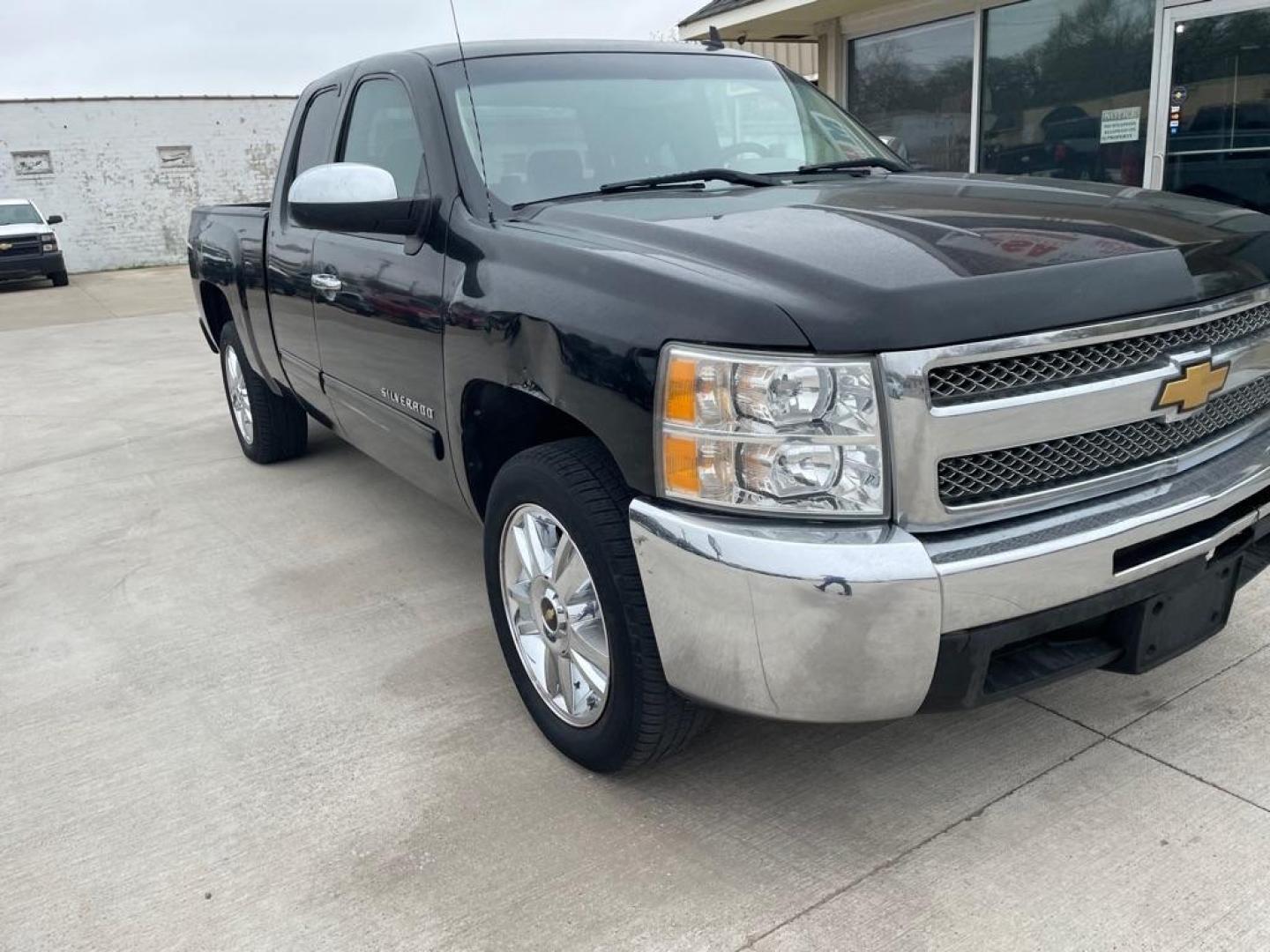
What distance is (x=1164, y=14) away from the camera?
23.2ft

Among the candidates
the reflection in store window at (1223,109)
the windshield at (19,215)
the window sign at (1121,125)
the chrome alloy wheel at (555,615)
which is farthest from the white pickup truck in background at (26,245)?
the chrome alloy wheel at (555,615)

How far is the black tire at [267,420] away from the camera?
5473mm

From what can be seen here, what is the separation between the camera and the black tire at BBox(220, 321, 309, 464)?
547 centimetres

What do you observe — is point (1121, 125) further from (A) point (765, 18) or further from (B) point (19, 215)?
(B) point (19, 215)

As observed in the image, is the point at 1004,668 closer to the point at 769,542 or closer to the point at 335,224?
the point at 769,542

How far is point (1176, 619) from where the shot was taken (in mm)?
2285

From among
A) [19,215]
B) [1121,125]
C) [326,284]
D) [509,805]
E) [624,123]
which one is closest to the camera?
[509,805]

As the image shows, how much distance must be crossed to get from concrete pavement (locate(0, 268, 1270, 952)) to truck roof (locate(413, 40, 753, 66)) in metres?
1.85

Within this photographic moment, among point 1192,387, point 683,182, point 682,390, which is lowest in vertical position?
point 1192,387

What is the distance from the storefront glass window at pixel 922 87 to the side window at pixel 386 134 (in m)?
5.78

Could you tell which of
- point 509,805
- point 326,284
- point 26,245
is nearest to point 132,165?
point 26,245

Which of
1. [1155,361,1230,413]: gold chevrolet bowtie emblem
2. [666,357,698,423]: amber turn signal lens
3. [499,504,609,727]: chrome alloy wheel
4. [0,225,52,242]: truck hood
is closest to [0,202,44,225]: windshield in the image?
[0,225,52,242]: truck hood

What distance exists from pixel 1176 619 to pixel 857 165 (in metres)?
1.90

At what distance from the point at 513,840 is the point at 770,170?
84.8 inches
